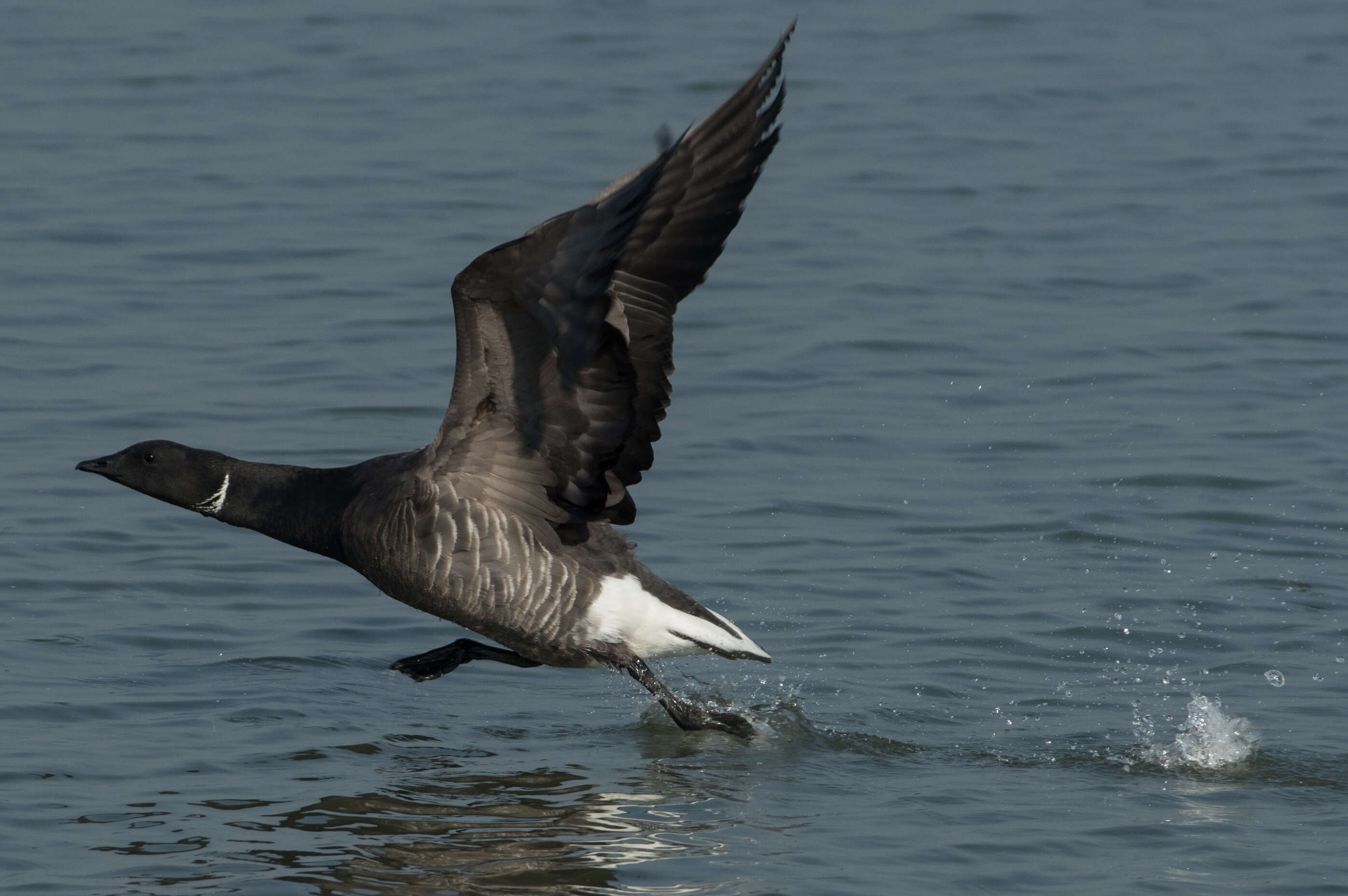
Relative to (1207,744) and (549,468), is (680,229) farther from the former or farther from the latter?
(1207,744)

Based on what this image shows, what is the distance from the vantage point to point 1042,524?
10.3 metres

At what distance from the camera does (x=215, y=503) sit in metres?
7.92

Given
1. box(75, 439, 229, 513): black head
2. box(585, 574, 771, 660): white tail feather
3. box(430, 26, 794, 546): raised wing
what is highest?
box(430, 26, 794, 546): raised wing

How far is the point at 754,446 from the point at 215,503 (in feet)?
13.3

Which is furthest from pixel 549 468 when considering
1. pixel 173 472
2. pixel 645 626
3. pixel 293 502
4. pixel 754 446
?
pixel 754 446

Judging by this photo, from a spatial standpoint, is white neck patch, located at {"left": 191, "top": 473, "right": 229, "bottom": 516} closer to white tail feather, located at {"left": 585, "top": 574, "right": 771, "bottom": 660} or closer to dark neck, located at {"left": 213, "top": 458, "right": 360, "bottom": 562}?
dark neck, located at {"left": 213, "top": 458, "right": 360, "bottom": 562}

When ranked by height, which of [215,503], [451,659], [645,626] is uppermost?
[215,503]

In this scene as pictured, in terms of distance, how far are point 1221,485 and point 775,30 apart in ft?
35.0

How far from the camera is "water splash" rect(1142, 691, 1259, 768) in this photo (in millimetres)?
7477

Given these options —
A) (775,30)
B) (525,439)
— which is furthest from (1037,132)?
(525,439)

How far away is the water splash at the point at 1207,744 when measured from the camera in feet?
24.5

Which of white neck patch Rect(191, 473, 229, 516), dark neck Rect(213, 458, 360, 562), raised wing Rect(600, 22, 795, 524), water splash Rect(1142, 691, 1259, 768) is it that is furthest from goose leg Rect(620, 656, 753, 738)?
white neck patch Rect(191, 473, 229, 516)

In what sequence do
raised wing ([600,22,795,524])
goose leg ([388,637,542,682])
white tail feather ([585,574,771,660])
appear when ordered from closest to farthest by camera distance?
raised wing ([600,22,795,524]), white tail feather ([585,574,771,660]), goose leg ([388,637,542,682])

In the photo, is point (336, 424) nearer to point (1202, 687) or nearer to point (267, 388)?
point (267, 388)
